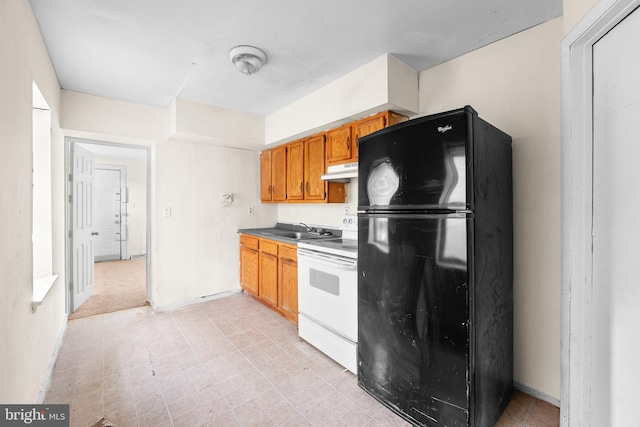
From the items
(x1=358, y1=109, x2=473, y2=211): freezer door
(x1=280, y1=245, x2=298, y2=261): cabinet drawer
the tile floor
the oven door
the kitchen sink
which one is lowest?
the tile floor

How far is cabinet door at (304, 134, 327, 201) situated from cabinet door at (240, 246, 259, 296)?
113cm

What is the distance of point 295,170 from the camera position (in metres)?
3.47

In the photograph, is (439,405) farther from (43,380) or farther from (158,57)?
(158,57)

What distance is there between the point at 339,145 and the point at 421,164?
1.38 m

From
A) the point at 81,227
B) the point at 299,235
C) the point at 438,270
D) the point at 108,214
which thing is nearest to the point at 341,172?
the point at 299,235

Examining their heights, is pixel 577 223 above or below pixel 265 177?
below

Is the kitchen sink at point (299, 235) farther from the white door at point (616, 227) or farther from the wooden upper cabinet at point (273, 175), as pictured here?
the white door at point (616, 227)

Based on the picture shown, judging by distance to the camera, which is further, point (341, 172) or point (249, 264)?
point (249, 264)

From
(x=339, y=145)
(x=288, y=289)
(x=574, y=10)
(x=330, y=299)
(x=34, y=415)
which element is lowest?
(x=34, y=415)

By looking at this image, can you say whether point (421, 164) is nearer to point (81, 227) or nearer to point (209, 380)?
point (209, 380)

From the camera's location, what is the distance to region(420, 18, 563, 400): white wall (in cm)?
180

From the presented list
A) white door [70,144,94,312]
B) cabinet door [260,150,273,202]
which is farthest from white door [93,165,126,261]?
cabinet door [260,150,273,202]

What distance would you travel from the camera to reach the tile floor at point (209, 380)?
171 centimetres

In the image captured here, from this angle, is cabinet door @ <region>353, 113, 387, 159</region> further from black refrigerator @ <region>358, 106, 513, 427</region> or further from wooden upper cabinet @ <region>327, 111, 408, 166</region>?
black refrigerator @ <region>358, 106, 513, 427</region>
